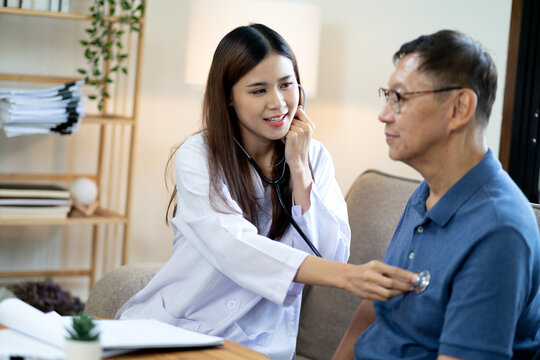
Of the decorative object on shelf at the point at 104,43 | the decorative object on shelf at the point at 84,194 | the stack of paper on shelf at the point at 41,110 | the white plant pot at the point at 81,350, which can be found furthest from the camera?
the decorative object on shelf at the point at 84,194

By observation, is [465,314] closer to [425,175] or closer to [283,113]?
[425,175]

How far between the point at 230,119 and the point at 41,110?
3.71 feet

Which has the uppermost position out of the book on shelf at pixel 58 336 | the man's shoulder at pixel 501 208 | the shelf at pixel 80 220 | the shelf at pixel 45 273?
the man's shoulder at pixel 501 208

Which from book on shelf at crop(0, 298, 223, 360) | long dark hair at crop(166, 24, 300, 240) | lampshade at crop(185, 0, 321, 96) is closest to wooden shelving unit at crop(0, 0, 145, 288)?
lampshade at crop(185, 0, 321, 96)

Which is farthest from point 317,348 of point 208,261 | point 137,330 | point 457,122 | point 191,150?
point 457,122

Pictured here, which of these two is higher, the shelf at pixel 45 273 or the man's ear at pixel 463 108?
the man's ear at pixel 463 108

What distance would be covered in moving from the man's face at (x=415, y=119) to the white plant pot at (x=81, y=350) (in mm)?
662

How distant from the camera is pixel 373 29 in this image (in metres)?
3.34

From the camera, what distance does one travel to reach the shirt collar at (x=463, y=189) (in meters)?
1.24

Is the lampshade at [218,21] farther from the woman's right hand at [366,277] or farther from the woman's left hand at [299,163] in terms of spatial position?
the woman's right hand at [366,277]

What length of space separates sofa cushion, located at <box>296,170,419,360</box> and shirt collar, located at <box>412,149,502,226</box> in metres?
0.73

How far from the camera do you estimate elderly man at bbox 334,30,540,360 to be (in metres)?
1.10

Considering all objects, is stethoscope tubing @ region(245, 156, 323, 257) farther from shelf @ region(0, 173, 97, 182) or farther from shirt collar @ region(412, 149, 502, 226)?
shelf @ region(0, 173, 97, 182)

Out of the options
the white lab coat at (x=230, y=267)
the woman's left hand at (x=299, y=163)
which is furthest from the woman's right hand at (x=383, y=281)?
the woman's left hand at (x=299, y=163)
